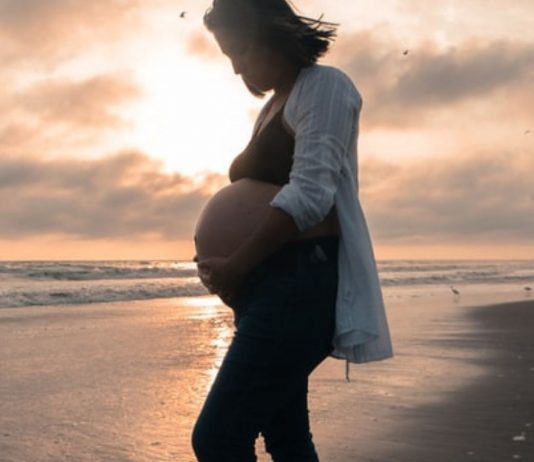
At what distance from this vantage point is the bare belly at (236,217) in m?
2.21

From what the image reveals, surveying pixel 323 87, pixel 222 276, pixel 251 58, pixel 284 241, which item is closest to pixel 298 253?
pixel 284 241

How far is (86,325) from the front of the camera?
1348cm

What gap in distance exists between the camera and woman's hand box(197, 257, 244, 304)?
211 centimetres

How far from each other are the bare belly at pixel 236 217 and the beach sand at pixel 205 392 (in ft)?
8.70

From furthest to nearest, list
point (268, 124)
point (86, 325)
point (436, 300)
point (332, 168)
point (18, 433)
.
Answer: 1. point (436, 300)
2. point (86, 325)
3. point (18, 433)
4. point (268, 124)
5. point (332, 168)

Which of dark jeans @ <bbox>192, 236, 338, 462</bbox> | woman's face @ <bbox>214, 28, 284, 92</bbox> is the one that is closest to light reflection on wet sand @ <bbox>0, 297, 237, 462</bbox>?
dark jeans @ <bbox>192, 236, 338, 462</bbox>

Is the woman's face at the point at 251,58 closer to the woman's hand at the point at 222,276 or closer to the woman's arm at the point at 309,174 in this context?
the woman's arm at the point at 309,174

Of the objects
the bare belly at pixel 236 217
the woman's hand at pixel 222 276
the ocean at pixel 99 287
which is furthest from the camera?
the ocean at pixel 99 287

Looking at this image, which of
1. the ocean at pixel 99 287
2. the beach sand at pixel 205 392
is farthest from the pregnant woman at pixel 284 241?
the ocean at pixel 99 287

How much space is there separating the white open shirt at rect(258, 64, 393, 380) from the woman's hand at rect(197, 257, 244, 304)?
8.7 inches

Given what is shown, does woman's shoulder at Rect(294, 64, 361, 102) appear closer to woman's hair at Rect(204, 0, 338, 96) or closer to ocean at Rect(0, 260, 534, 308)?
woman's hair at Rect(204, 0, 338, 96)

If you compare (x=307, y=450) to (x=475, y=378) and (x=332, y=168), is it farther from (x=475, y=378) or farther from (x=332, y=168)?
(x=475, y=378)

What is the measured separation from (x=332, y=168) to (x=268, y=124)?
250 millimetres

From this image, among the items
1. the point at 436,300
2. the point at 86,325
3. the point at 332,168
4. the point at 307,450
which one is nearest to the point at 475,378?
the point at 307,450
